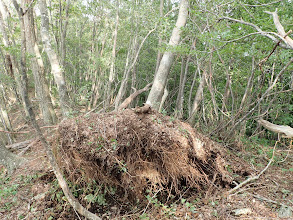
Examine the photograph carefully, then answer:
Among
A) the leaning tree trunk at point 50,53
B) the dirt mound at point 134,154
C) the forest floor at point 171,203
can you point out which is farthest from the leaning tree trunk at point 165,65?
the forest floor at point 171,203

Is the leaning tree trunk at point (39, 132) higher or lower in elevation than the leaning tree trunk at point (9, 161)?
higher

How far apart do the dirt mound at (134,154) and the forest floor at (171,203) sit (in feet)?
0.80

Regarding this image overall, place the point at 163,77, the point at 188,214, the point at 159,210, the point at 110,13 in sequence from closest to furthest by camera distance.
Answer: the point at 188,214, the point at 159,210, the point at 163,77, the point at 110,13

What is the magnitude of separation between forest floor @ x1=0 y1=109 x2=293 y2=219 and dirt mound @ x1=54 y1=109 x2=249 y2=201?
0.80 ft

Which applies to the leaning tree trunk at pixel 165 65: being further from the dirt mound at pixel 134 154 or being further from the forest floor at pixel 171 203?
the forest floor at pixel 171 203

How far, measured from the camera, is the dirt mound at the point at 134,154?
3328 millimetres

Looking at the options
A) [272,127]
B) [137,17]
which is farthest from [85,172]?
[137,17]

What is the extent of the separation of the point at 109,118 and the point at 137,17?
6.62m

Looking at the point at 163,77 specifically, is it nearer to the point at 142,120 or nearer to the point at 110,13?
the point at 142,120

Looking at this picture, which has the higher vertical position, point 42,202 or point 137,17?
point 137,17

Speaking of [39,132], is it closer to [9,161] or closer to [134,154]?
[134,154]

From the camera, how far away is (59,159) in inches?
139

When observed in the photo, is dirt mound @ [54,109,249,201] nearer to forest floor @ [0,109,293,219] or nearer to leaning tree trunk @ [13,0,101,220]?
forest floor @ [0,109,293,219]

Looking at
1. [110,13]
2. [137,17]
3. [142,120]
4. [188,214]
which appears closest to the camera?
[188,214]
